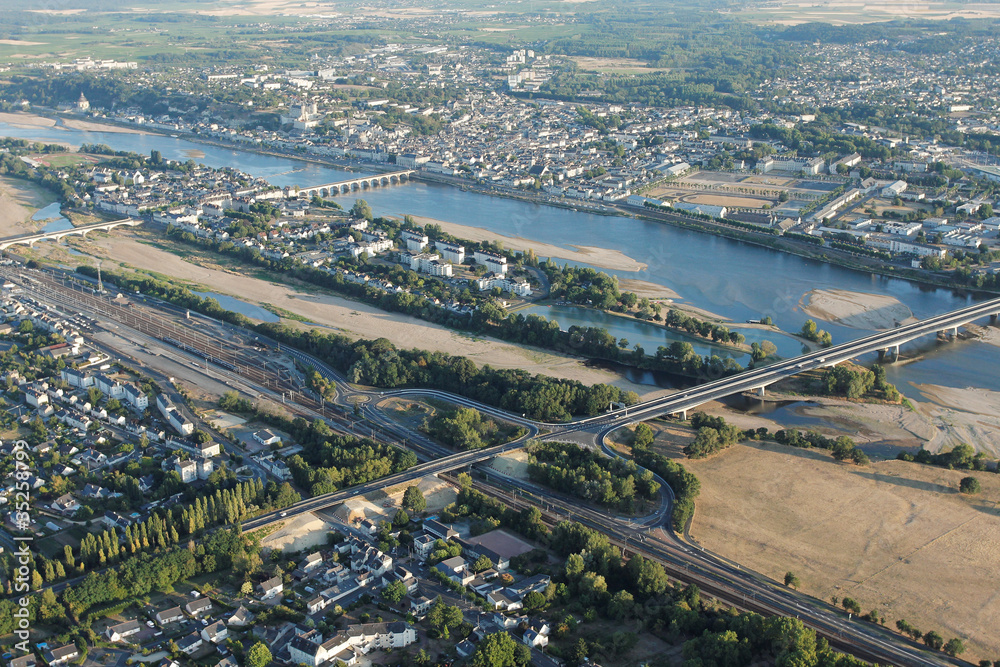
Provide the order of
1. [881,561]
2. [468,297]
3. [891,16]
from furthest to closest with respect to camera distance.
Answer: [891,16] → [468,297] → [881,561]

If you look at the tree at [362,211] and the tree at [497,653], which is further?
the tree at [362,211]

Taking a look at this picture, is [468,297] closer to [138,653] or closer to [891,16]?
[138,653]

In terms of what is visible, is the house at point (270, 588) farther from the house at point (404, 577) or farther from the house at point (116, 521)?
the house at point (116, 521)

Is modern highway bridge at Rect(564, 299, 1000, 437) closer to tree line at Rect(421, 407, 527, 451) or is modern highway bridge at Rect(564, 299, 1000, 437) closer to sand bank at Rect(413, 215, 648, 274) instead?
tree line at Rect(421, 407, 527, 451)

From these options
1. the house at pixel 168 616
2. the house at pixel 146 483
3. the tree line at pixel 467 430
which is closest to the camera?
the house at pixel 168 616

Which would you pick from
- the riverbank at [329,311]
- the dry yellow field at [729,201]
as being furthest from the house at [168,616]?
the dry yellow field at [729,201]

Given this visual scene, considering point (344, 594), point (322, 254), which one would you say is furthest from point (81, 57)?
point (344, 594)
